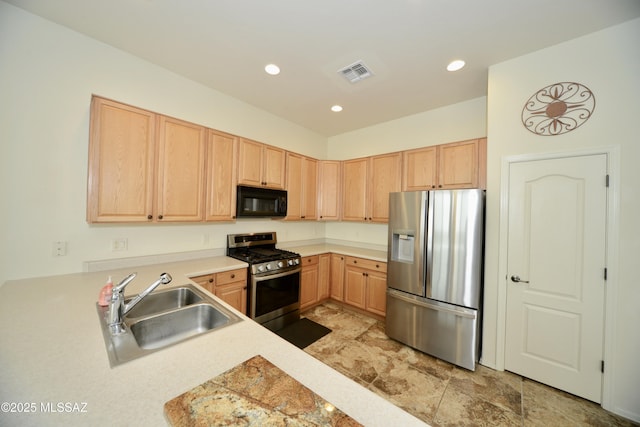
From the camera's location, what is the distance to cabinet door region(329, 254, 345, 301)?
3576 mm

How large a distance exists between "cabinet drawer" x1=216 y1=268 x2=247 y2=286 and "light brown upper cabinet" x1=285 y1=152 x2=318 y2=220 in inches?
45.4

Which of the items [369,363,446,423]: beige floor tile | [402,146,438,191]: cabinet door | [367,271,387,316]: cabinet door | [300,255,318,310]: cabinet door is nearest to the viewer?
[369,363,446,423]: beige floor tile

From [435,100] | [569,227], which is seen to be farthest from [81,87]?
[569,227]

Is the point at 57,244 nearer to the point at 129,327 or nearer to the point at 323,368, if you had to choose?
the point at 129,327

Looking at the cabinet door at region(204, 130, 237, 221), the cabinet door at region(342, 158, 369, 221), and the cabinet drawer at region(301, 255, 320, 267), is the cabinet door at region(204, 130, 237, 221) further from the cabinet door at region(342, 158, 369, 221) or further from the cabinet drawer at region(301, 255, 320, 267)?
the cabinet door at region(342, 158, 369, 221)

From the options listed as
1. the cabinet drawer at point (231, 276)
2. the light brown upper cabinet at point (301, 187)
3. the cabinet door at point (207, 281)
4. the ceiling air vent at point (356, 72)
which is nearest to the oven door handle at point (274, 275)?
the cabinet drawer at point (231, 276)

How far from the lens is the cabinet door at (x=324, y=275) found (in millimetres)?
3562

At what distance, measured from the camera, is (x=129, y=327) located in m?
1.18

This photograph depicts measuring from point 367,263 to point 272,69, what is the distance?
8.90ft

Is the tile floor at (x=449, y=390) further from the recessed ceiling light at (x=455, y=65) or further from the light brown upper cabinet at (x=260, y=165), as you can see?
the recessed ceiling light at (x=455, y=65)

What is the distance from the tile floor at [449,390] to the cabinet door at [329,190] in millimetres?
1921

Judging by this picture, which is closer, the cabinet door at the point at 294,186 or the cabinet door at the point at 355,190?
the cabinet door at the point at 294,186

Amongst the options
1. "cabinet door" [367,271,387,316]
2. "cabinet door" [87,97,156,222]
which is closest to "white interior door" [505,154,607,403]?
"cabinet door" [367,271,387,316]

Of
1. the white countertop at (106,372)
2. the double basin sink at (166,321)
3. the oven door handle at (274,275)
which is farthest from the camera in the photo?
→ the oven door handle at (274,275)
